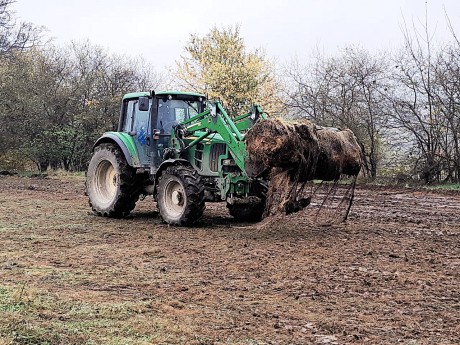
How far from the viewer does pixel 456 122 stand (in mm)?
19078

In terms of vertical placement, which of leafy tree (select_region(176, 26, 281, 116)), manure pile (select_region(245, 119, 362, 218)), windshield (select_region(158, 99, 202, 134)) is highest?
leafy tree (select_region(176, 26, 281, 116))

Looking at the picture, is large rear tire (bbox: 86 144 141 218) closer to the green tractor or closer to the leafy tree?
the green tractor

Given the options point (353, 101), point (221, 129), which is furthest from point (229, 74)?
point (221, 129)

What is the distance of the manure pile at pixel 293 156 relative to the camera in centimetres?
844

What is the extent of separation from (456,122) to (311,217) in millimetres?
9656

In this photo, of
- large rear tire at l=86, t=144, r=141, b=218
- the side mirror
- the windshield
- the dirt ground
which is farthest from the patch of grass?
the windshield

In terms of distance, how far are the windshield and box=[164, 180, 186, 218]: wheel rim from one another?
1208 mm

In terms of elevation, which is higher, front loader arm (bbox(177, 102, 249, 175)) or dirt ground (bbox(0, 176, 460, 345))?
front loader arm (bbox(177, 102, 249, 175))

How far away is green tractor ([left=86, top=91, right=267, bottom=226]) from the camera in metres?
9.80

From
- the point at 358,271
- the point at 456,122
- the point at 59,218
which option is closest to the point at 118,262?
the point at 358,271

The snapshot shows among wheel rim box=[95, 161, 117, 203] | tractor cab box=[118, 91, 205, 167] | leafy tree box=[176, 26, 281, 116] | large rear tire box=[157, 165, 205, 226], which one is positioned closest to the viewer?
large rear tire box=[157, 165, 205, 226]

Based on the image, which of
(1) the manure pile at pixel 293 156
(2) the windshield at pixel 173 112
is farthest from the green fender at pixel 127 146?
(1) the manure pile at pixel 293 156

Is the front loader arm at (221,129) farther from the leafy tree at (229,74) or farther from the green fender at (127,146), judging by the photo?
the leafy tree at (229,74)

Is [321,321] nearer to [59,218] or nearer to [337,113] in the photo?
[59,218]
